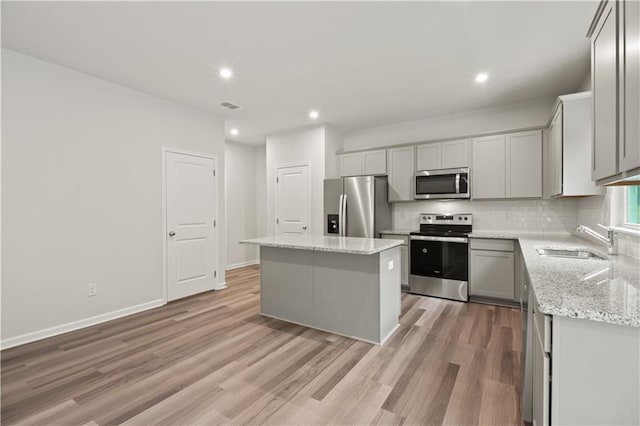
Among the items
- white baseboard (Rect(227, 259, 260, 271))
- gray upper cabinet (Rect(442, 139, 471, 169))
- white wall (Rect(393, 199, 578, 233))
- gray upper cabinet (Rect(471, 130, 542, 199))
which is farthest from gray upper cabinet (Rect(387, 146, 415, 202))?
white baseboard (Rect(227, 259, 260, 271))

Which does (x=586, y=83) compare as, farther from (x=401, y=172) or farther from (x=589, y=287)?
(x=589, y=287)

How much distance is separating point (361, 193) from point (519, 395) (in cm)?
319

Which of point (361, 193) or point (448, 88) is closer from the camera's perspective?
point (448, 88)

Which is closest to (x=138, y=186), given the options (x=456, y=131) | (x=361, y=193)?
(x=361, y=193)

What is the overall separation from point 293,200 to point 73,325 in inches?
139

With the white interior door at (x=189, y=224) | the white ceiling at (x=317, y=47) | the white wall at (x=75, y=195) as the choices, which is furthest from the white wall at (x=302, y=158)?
the white wall at (x=75, y=195)

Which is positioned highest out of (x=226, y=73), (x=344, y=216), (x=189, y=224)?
(x=226, y=73)

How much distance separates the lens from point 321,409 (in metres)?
1.87

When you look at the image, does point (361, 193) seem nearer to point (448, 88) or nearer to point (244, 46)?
point (448, 88)

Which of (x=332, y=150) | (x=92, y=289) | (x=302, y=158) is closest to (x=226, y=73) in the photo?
(x=302, y=158)

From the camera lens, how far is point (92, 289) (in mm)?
3320

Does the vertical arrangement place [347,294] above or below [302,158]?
below

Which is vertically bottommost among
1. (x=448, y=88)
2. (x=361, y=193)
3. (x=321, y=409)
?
(x=321, y=409)

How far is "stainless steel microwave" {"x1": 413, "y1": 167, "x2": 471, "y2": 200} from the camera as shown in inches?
166
